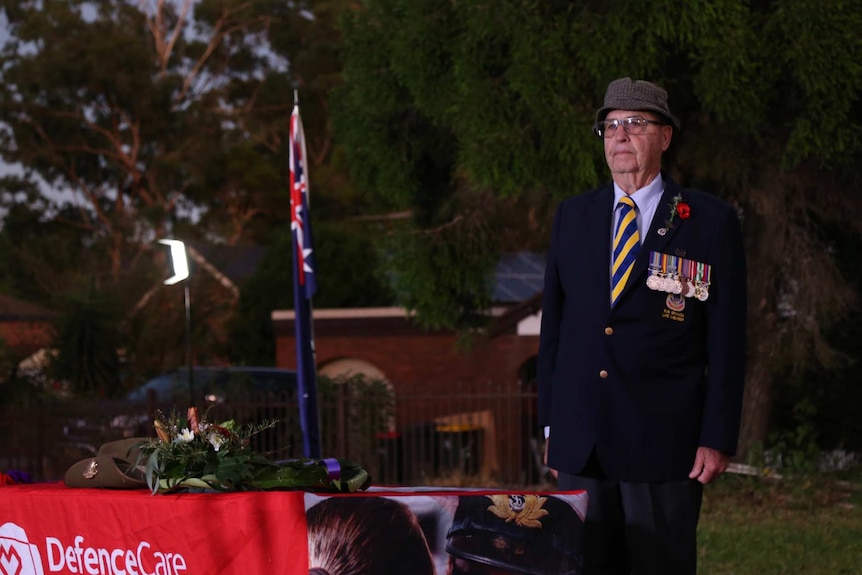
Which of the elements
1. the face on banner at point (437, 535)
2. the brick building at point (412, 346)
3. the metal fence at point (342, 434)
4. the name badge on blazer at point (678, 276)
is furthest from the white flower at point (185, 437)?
the brick building at point (412, 346)

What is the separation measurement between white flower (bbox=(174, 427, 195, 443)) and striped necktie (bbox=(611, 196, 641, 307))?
1364mm

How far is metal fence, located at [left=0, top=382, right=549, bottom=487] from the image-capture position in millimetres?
14469

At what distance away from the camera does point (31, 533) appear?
416cm

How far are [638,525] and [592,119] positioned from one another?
805 centimetres

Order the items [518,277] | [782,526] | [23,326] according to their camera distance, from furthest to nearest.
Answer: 1. [23,326]
2. [518,277]
3. [782,526]

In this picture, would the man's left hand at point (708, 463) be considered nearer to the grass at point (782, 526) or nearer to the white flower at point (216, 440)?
the white flower at point (216, 440)

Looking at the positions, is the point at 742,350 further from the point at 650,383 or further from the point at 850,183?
the point at 850,183

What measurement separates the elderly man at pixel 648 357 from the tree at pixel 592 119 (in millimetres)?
7332

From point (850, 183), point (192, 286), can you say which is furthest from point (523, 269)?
point (850, 183)

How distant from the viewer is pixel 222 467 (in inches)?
146

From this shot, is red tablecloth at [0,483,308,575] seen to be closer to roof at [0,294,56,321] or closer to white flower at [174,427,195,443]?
white flower at [174,427,195,443]

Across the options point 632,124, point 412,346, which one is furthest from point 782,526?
point 412,346

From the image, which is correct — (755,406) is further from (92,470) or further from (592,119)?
(92,470)

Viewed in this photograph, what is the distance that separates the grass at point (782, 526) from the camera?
831 cm
